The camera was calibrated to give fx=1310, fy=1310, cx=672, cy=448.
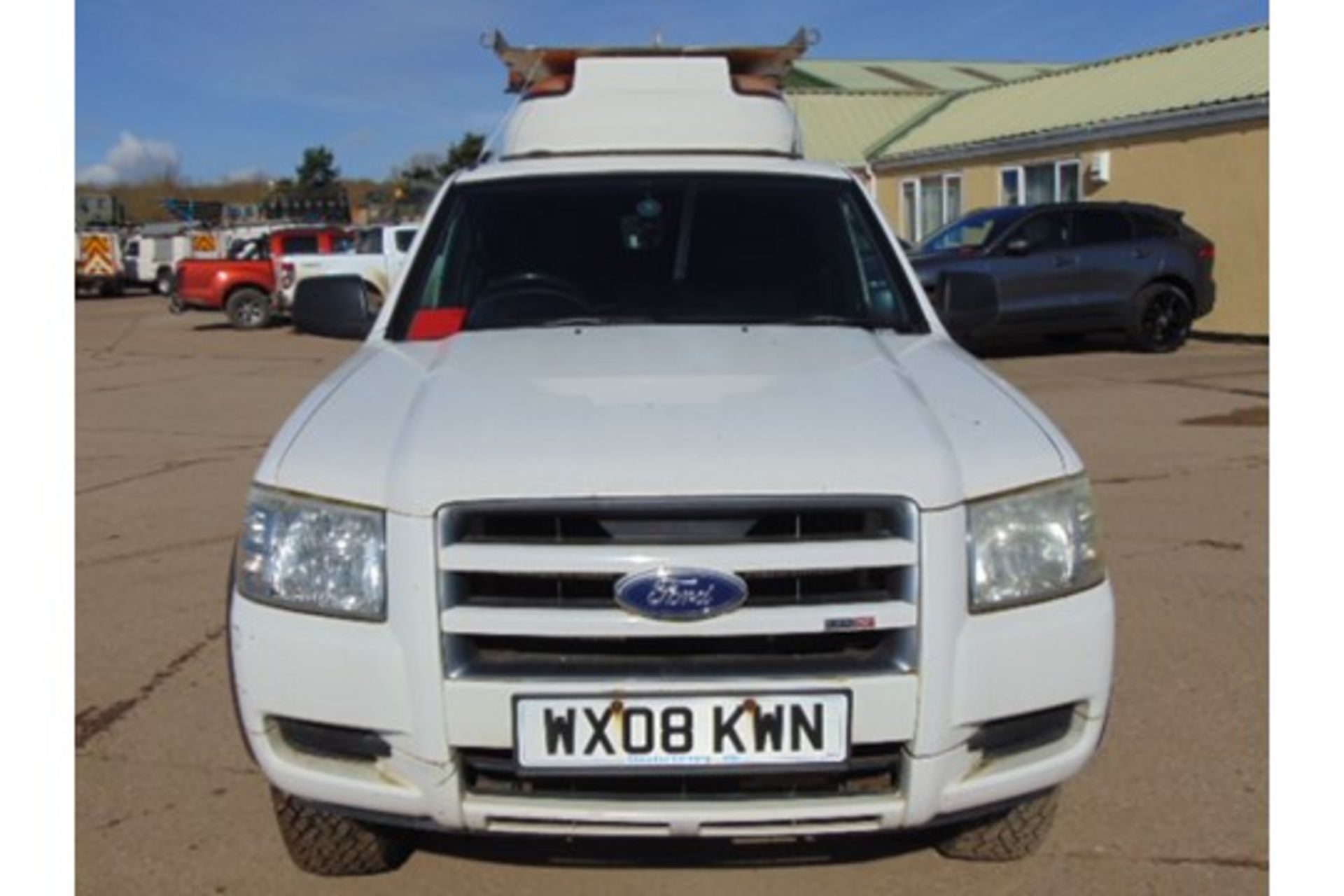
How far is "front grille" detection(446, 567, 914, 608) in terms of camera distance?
2.66 m

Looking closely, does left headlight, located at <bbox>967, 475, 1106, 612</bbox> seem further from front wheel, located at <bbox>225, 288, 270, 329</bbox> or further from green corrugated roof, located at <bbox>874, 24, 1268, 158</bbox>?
front wheel, located at <bbox>225, 288, 270, 329</bbox>

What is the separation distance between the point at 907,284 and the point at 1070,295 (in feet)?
36.5

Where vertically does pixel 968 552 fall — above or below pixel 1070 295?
below

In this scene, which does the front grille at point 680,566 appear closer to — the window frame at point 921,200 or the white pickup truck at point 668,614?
the white pickup truck at point 668,614

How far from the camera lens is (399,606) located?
2.68 meters

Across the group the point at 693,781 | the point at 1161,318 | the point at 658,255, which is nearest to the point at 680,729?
the point at 693,781

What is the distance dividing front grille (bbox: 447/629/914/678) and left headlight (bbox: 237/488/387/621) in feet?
0.80

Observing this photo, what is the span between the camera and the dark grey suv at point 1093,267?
14.5m

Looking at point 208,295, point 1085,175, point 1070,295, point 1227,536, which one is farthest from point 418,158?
point 1227,536

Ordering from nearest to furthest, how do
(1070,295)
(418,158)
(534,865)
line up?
(534,865)
(1070,295)
(418,158)

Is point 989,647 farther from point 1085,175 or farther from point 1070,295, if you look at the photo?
point 1085,175

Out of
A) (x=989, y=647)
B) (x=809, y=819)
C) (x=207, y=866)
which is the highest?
(x=989, y=647)

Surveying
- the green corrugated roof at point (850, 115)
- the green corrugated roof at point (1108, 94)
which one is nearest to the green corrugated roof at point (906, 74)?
the green corrugated roof at point (850, 115)

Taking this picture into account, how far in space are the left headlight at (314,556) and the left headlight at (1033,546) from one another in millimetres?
1250
